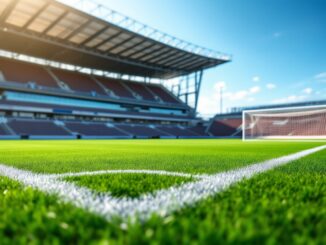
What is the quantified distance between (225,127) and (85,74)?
25.3 metres

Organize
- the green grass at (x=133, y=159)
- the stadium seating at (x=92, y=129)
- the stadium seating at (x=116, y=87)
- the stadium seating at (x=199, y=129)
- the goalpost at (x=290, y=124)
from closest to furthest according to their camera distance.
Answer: the green grass at (x=133, y=159) < the goalpost at (x=290, y=124) < the stadium seating at (x=92, y=129) < the stadium seating at (x=116, y=87) < the stadium seating at (x=199, y=129)

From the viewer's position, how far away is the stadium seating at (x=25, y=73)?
105 ft

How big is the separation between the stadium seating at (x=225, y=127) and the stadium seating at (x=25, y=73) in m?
27.0

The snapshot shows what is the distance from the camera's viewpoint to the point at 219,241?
77cm

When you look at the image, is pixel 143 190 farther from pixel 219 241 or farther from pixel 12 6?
pixel 12 6

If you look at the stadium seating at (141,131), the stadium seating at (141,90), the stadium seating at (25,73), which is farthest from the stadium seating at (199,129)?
the stadium seating at (25,73)

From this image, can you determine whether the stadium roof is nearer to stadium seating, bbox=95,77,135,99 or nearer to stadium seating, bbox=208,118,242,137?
stadium seating, bbox=95,77,135,99

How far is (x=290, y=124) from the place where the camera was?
77.7ft

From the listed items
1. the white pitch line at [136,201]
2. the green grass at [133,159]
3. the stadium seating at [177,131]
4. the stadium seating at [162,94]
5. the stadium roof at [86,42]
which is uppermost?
the stadium roof at [86,42]

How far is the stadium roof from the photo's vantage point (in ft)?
79.1

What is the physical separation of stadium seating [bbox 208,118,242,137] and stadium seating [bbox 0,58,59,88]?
88.6ft

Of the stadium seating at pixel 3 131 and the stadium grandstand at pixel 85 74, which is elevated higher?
the stadium grandstand at pixel 85 74

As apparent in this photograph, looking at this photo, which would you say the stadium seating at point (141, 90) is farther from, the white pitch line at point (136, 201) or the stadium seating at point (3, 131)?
the white pitch line at point (136, 201)

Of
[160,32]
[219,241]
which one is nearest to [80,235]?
[219,241]
